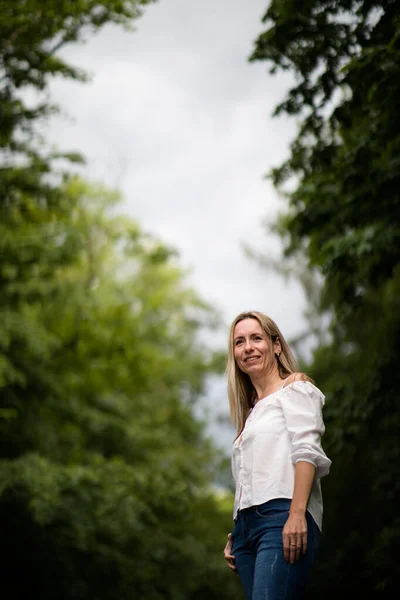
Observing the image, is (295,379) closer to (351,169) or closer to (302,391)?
(302,391)

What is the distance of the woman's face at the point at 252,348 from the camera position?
297cm

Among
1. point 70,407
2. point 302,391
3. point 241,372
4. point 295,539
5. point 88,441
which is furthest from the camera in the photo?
point 88,441

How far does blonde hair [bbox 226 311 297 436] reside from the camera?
9.96ft

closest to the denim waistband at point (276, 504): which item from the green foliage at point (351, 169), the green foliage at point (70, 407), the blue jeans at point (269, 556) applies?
the blue jeans at point (269, 556)

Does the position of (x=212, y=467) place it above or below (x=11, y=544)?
above

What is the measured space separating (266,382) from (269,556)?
744mm

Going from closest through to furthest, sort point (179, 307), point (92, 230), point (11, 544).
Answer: point (11, 544) < point (92, 230) < point (179, 307)

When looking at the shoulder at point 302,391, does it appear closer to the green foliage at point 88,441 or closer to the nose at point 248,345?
the nose at point 248,345

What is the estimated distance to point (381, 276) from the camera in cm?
612

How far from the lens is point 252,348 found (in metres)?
2.97

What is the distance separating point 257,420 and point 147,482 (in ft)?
27.1

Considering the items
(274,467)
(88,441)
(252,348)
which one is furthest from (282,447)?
(88,441)

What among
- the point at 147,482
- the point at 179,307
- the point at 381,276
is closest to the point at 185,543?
the point at 147,482

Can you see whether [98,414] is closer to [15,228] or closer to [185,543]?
[185,543]
